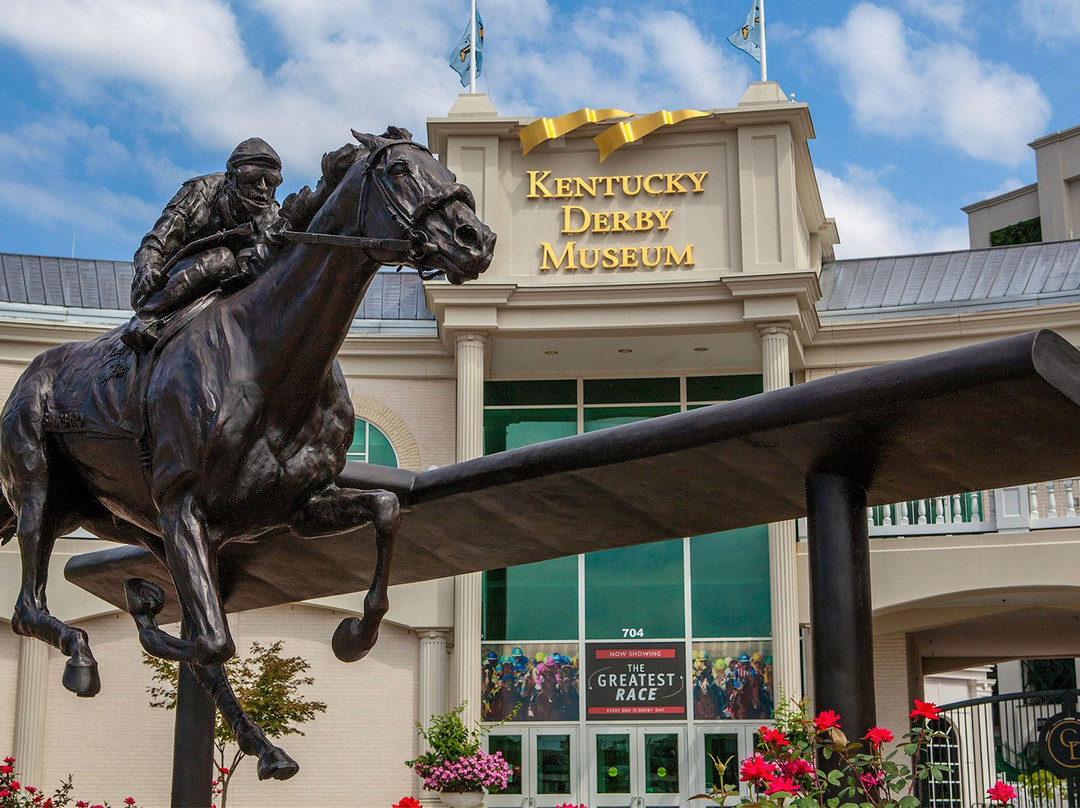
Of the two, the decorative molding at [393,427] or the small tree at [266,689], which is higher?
the decorative molding at [393,427]

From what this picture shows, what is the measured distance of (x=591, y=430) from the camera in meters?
23.4

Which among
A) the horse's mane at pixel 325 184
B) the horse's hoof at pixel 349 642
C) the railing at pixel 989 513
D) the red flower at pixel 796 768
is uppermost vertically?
the railing at pixel 989 513

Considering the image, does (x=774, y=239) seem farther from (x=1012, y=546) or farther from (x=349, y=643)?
(x=349, y=643)

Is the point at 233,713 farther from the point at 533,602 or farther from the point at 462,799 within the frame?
the point at 533,602

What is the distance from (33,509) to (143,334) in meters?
0.90

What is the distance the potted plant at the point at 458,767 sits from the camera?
20656 mm

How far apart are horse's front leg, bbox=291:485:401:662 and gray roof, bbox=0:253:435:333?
2090 cm

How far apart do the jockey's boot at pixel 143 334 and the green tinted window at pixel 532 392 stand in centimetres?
2068

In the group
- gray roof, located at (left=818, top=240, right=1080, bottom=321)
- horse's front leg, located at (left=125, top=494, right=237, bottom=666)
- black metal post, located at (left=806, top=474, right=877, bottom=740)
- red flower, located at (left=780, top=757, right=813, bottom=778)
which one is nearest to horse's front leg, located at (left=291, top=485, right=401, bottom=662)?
horse's front leg, located at (left=125, top=494, right=237, bottom=666)

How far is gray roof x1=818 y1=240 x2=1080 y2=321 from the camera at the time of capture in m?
25.0

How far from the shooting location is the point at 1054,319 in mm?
23703

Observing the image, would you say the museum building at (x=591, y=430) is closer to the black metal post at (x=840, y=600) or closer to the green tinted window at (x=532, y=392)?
the green tinted window at (x=532, y=392)

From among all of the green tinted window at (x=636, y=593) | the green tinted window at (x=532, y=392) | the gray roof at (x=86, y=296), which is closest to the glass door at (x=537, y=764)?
the green tinted window at (x=636, y=593)

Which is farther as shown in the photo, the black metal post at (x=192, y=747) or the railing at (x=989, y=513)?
the railing at (x=989, y=513)
